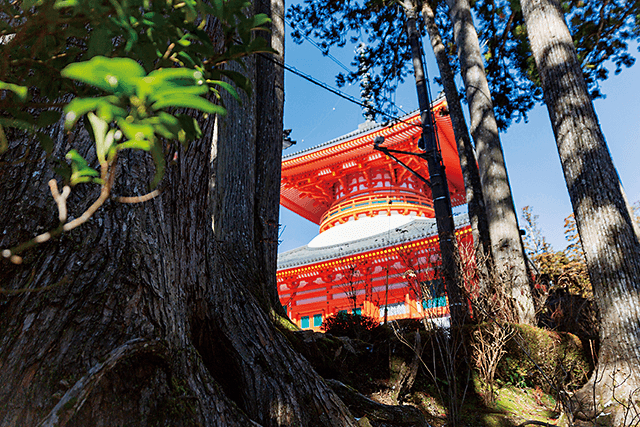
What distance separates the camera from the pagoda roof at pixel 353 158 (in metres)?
12.8

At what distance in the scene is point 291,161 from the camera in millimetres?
14703

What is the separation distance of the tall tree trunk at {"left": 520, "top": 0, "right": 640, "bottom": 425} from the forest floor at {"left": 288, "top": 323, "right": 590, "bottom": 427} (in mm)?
458

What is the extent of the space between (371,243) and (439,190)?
20.6 feet

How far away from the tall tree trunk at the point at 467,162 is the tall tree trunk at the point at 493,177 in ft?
1.08

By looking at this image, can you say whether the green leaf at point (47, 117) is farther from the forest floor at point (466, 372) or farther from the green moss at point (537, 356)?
the green moss at point (537, 356)

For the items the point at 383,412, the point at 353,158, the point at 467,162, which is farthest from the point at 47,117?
the point at 353,158

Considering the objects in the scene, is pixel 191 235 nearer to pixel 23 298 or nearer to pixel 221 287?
pixel 221 287

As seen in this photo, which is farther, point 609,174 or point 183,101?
point 609,174

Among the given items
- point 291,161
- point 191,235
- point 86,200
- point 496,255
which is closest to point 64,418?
point 86,200

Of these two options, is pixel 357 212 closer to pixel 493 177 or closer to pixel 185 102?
pixel 493 177

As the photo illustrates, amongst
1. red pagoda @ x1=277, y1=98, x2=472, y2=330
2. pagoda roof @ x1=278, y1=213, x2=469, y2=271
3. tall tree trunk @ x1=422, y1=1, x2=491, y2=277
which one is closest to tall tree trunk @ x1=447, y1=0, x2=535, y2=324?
tall tree trunk @ x1=422, y1=1, x2=491, y2=277

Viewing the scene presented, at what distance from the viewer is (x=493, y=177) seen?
609 cm

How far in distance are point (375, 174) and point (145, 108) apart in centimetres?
1487

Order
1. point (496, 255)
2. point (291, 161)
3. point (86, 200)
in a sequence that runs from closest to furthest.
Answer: point (86, 200) < point (496, 255) < point (291, 161)
